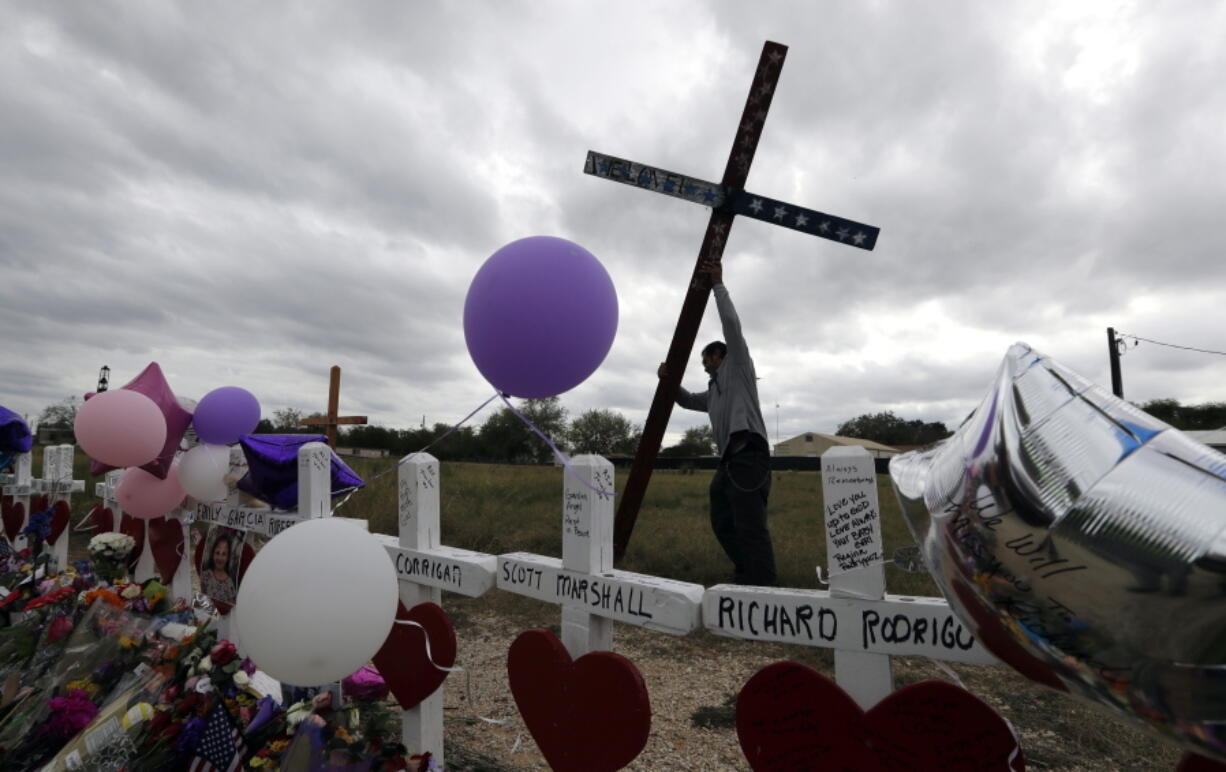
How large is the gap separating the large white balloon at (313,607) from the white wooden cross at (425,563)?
Answer: 0.52m

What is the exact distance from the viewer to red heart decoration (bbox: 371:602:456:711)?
221 centimetres

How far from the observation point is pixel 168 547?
4008mm

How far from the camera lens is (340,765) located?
2049 millimetres

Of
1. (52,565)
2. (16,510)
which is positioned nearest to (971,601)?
(52,565)

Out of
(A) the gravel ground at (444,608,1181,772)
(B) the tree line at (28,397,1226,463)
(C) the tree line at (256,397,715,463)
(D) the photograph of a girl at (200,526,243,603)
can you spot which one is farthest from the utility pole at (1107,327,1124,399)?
(D) the photograph of a girl at (200,526,243,603)

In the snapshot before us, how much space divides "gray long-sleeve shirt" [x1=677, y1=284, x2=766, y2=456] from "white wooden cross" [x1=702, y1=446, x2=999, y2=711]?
1.93 meters

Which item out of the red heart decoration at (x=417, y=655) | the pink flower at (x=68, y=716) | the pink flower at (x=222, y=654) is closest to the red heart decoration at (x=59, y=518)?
the pink flower at (x=68, y=716)

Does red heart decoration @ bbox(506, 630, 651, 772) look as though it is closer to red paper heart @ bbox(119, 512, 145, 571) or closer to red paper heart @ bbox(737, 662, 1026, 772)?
red paper heart @ bbox(737, 662, 1026, 772)

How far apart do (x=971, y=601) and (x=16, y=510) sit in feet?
27.1

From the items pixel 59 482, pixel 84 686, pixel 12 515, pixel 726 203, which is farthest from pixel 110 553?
pixel 726 203

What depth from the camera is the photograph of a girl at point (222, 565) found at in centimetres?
317

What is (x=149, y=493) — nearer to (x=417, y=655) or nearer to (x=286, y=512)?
(x=286, y=512)

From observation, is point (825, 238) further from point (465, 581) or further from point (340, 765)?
point (340, 765)

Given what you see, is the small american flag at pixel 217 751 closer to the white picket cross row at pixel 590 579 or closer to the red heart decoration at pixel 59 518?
the white picket cross row at pixel 590 579
